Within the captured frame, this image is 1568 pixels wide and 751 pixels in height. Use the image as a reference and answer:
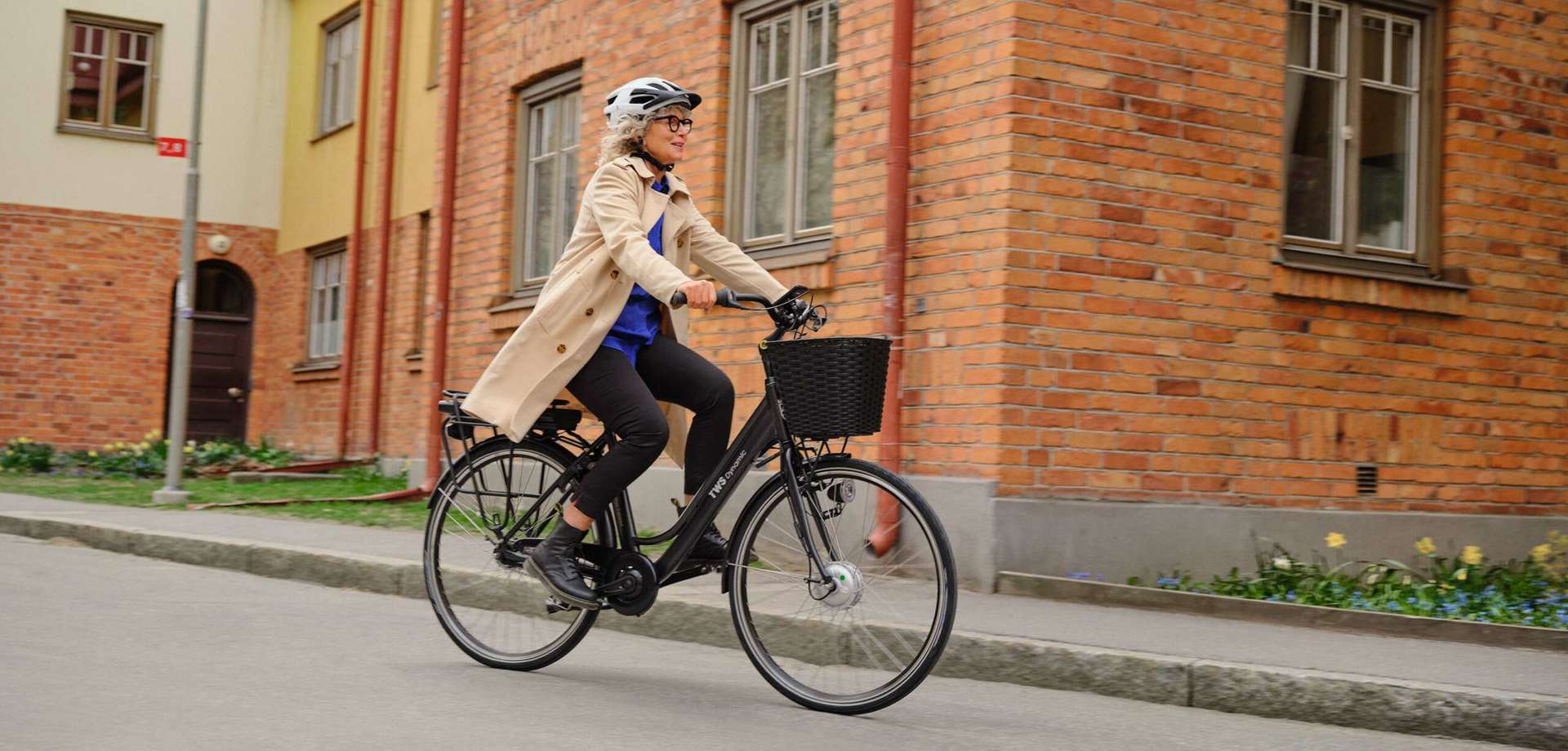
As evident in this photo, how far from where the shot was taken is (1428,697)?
16.0ft

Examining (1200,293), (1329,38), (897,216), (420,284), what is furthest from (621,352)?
(420,284)

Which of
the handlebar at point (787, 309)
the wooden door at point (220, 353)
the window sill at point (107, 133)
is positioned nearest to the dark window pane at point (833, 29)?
the handlebar at point (787, 309)

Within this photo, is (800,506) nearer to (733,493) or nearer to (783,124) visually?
(733,493)

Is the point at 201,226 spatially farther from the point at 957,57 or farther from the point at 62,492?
the point at 957,57

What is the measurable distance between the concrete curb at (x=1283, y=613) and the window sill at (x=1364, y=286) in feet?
7.40

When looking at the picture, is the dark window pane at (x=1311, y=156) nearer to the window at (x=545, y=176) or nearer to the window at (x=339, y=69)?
the window at (x=545, y=176)

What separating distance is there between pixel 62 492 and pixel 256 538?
19.1ft

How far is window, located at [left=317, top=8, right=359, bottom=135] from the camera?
19766 millimetres

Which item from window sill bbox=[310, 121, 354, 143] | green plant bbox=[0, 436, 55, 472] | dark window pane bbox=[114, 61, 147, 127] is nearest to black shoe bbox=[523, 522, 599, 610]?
green plant bbox=[0, 436, 55, 472]

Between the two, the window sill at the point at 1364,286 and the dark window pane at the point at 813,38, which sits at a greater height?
the dark window pane at the point at 813,38

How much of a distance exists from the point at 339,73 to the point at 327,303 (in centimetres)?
291

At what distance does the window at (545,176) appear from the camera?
1214 cm

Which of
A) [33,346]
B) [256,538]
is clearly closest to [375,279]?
[33,346]

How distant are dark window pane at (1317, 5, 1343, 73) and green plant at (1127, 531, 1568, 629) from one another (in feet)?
8.75
